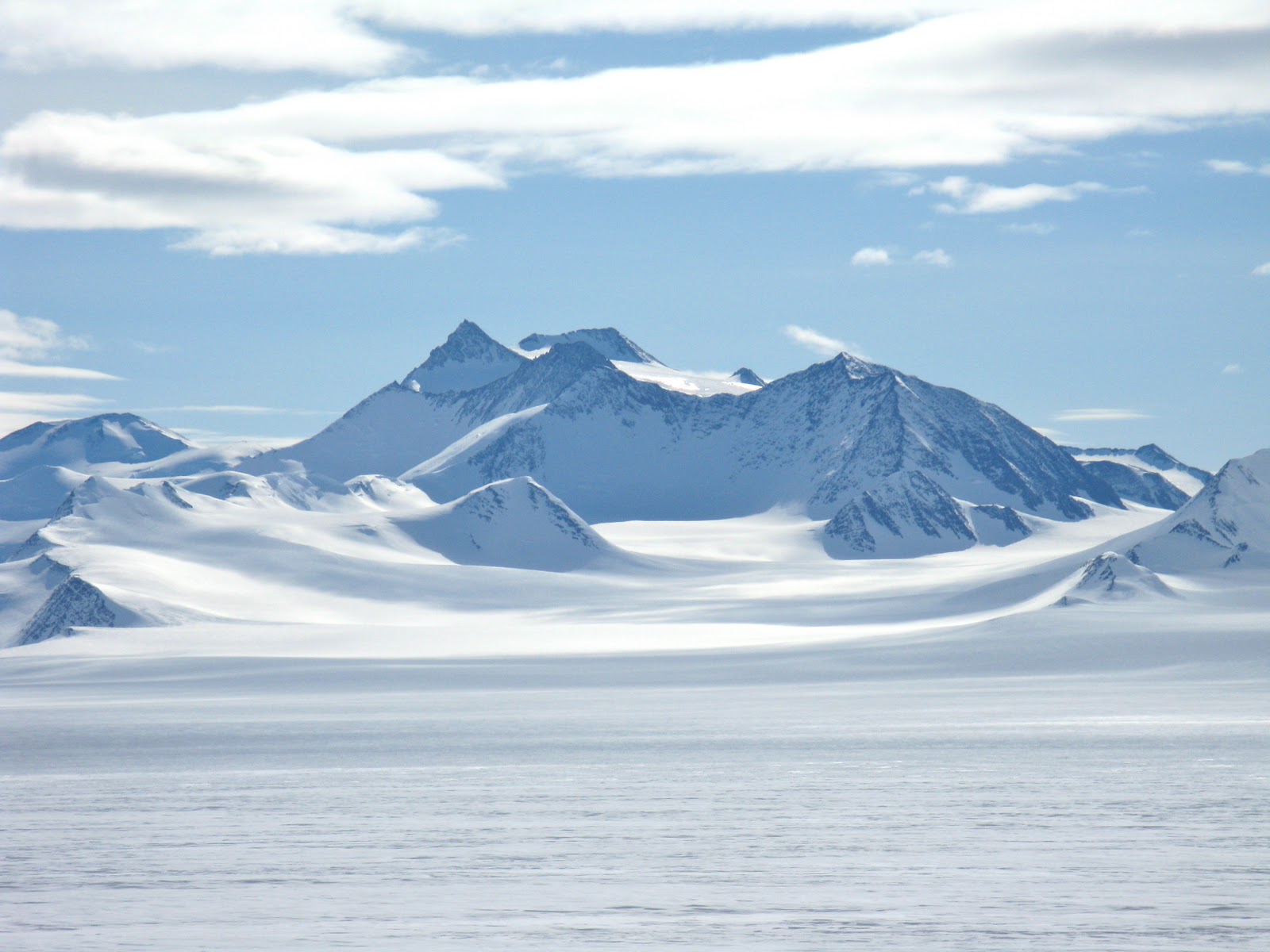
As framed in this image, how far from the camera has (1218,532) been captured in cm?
18288

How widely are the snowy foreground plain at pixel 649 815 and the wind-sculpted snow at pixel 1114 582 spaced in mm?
50307

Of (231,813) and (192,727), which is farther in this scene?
(192,727)

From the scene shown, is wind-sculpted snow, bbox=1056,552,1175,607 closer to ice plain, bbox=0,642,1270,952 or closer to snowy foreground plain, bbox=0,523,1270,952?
snowy foreground plain, bbox=0,523,1270,952

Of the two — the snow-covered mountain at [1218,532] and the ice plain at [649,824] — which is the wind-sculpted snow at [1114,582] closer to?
the snow-covered mountain at [1218,532]

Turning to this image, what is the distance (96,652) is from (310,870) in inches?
3959

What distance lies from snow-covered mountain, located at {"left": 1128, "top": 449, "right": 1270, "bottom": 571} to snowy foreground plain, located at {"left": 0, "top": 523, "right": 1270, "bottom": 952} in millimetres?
88611

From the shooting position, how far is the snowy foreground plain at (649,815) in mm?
24656

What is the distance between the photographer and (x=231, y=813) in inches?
1478

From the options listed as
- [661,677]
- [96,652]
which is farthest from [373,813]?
[96,652]

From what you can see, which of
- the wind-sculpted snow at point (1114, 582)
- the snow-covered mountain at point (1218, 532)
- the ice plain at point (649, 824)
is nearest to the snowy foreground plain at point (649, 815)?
the ice plain at point (649, 824)

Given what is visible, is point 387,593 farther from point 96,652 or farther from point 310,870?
point 310,870

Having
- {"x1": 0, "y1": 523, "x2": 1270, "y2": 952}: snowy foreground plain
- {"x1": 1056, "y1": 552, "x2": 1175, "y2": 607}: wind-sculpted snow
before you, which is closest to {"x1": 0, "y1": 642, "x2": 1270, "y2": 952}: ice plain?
{"x1": 0, "y1": 523, "x2": 1270, "y2": 952}: snowy foreground plain

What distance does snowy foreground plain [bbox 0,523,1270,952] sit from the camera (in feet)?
80.9

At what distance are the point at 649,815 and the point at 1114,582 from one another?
11664cm
